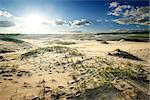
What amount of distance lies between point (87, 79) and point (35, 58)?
572cm

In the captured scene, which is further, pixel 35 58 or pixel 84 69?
pixel 35 58

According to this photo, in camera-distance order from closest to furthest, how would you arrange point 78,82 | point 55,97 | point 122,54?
point 55,97, point 78,82, point 122,54

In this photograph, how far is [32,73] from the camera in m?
10.5

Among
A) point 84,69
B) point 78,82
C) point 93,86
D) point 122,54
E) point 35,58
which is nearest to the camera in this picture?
point 93,86

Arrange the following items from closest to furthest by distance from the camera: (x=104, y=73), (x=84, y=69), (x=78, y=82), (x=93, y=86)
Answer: (x=93, y=86) < (x=78, y=82) < (x=104, y=73) < (x=84, y=69)

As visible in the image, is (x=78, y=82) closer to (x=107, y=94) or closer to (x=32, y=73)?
(x=107, y=94)

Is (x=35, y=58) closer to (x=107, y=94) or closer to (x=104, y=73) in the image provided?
(x=104, y=73)

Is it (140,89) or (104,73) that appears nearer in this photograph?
(140,89)

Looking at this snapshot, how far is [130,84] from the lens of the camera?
866 centimetres

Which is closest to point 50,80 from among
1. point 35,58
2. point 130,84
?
point 130,84

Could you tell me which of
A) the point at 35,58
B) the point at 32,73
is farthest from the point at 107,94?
the point at 35,58

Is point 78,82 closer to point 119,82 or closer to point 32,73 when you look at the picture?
point 119,82

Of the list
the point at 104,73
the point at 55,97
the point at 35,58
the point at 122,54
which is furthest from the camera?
the point at 122,54

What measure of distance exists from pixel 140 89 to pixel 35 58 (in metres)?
7.67
